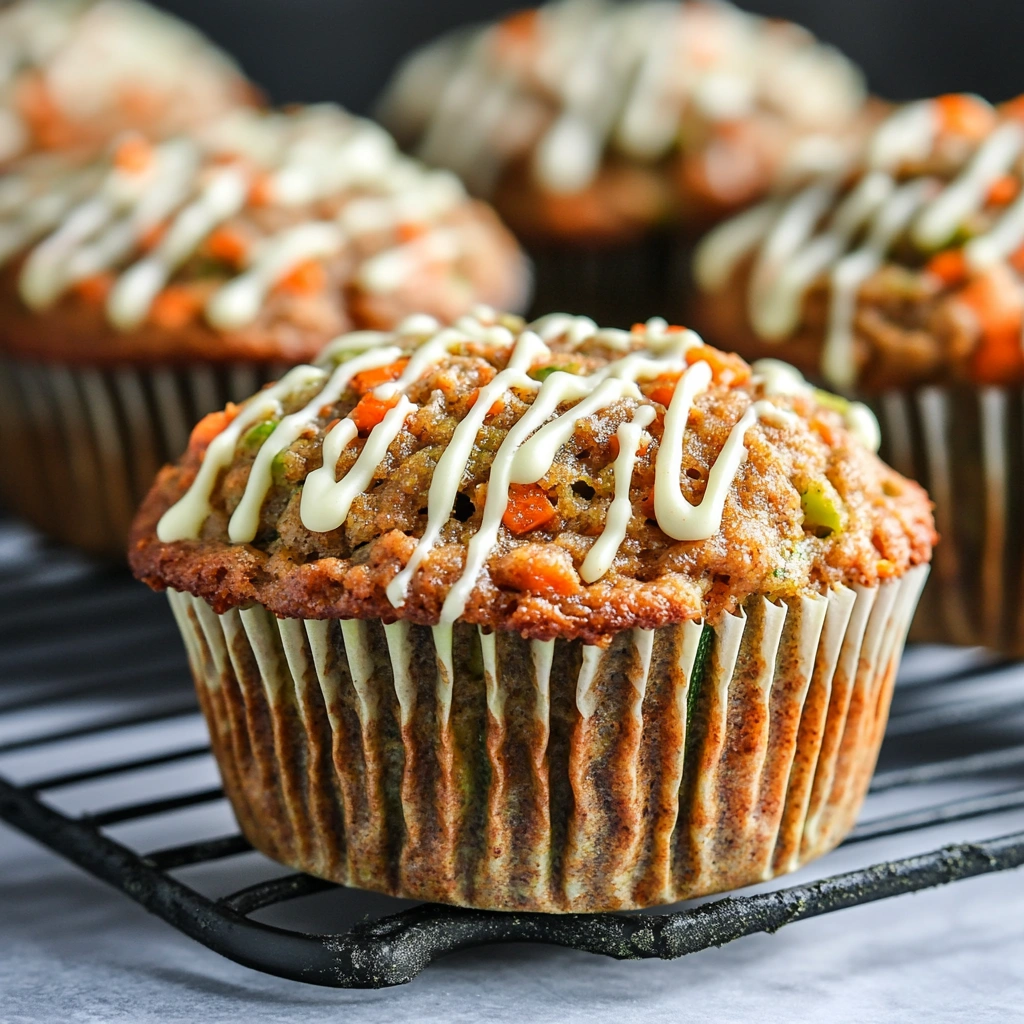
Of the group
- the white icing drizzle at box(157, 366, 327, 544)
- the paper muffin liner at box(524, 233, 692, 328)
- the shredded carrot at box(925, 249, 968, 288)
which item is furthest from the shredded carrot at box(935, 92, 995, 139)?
the white icing drizzle at box(157, 366, 327, 544)

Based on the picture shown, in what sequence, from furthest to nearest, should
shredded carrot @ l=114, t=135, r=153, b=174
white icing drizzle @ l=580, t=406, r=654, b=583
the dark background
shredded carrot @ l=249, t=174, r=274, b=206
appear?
the dark background
shredded carrot @ l=114, t=135, r=153, b=174
shredded carrot @ l=249, t=174, r=274, b=206
white icing drizzle @ l=580, t=406, r=654, b=583

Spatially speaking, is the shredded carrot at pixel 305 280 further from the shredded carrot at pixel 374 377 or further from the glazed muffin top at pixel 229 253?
the shredded carrot at pixel 374 377

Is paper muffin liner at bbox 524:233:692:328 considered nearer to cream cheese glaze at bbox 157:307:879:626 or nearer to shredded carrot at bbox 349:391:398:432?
cream cheese glaze at bbox 157:307:879:626

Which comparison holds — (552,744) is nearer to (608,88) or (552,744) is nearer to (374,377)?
(374,377)

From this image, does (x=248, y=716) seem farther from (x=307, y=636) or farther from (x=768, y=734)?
(x=768, y=734)

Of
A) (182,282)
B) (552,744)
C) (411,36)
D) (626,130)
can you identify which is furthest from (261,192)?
(411,36)

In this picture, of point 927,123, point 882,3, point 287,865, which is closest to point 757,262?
point 927,123
